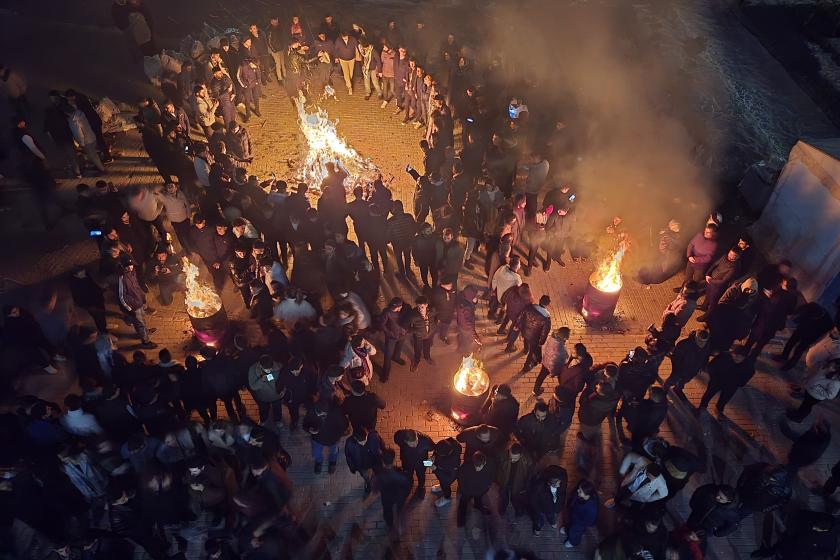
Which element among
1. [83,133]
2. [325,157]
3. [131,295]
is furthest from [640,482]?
[83,133]

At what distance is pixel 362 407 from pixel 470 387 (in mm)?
1548

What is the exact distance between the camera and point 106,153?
1320cm

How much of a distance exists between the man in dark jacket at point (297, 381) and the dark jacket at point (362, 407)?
0.61 metres

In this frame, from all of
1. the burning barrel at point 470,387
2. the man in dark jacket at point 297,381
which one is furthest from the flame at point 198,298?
the burning barrel at point 470,387

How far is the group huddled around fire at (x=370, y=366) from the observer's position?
643cm

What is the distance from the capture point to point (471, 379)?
302 inches

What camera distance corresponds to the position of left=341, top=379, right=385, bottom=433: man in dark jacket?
23.1 feet

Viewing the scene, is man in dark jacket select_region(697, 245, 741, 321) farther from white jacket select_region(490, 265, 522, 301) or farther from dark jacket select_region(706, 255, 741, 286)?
white jacket select_region(490, 265, 522, 301)

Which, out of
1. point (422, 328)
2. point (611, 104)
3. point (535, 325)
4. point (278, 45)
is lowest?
point (422, 328)

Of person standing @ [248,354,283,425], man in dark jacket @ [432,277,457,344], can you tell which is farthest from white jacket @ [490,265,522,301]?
person standing @ [248,354,283,425]

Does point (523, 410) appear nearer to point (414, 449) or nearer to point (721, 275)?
point (414, 449)

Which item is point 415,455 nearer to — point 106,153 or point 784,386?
point 784,386

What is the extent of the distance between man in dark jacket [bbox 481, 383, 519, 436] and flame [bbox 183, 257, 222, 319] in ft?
Result: 15.5

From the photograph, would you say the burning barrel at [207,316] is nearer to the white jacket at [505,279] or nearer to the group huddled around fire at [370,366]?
the group huddled around fire at [370,366]
